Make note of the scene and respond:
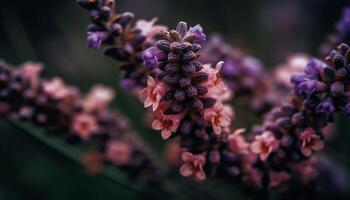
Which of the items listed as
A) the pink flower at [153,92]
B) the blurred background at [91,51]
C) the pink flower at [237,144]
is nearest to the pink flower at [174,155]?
the blurred background at [91,51]

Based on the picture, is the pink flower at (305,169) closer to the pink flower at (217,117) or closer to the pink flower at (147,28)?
the pink flower at (217,117)

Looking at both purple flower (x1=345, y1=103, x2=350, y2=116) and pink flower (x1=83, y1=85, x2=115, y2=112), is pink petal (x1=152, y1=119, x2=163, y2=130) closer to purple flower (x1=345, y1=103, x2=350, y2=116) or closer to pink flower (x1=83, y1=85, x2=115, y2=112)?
purple flower (x1=345, y1=103, x2=350, y2=116)

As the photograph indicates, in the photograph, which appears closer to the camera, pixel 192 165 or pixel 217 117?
pixel 217 117

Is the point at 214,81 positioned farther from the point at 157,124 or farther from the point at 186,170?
the point at 186,170

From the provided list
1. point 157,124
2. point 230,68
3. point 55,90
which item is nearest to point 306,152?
point 157,124

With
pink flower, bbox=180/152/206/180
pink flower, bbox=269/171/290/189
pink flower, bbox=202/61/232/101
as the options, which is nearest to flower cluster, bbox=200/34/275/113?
pink flower, bbox=269/171/290/189

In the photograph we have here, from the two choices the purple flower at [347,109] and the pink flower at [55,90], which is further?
the pink flower at [55,90]
